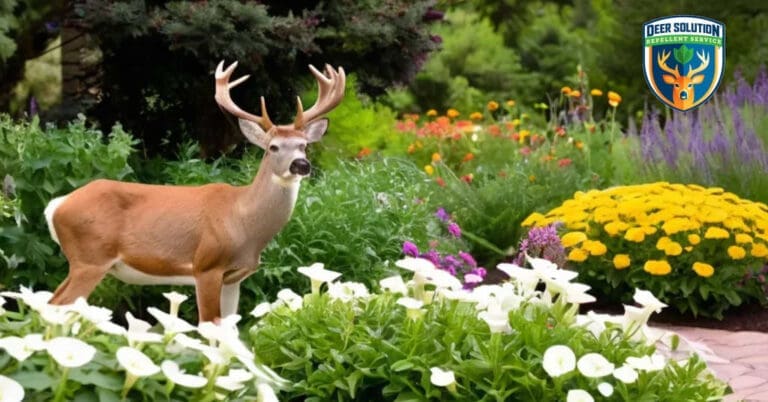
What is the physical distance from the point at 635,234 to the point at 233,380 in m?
4.24

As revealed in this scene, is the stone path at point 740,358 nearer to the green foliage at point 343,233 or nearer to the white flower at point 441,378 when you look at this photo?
the green foliage at point 343,233

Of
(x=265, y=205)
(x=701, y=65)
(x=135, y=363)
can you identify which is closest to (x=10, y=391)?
(x=135, y=363)

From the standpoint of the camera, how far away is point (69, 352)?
104 inches

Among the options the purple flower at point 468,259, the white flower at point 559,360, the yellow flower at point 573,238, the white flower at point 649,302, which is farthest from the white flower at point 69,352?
the yellow flower at point 573,238

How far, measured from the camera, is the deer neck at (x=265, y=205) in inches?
185

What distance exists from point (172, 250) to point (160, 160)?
2652 mm

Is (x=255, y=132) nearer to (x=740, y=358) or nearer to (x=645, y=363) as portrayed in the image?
(x=645, y=363)

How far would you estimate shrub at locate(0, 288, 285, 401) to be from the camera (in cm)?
268

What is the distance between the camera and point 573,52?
21.0 m

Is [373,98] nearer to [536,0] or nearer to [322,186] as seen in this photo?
[322,186]

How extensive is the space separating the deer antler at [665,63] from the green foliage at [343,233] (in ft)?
11.8

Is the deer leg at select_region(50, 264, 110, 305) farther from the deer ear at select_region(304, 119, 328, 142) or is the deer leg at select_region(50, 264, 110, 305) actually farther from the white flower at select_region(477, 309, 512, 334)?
the white flower at select_region(477, 309, 512, 334)

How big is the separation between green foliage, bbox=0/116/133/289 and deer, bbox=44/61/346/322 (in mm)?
911

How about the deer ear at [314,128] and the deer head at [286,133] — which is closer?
the deer head at [286,133]
